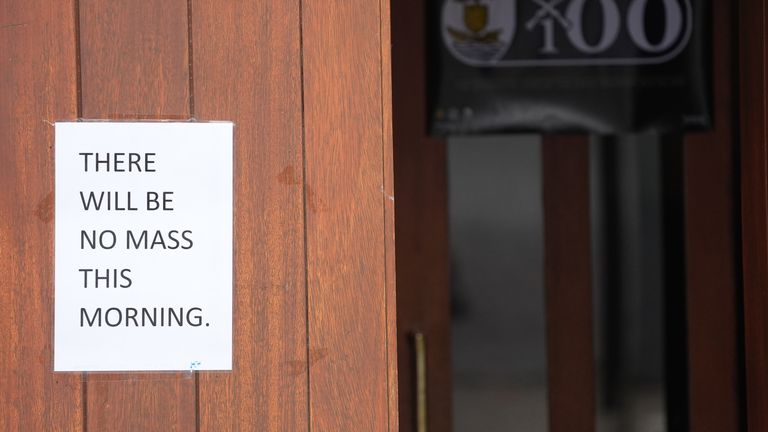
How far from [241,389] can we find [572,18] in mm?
1567

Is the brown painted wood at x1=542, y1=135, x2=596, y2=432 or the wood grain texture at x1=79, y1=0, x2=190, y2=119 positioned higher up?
the wood grain texture at x1=79, y1=0, x2=190, y2=119

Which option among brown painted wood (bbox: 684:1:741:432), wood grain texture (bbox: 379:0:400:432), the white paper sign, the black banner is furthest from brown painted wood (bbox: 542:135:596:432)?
the white paper sign

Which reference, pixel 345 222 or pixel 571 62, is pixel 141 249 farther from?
pixel 571 62

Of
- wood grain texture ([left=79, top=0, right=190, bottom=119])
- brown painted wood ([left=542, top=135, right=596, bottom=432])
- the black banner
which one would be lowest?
brown painted wood ([left=542, top=135, right=596, bottom=432])

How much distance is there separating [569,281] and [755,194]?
2.32 feet

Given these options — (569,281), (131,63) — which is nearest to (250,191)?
(131,63)

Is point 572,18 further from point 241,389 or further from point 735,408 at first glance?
point 241,389

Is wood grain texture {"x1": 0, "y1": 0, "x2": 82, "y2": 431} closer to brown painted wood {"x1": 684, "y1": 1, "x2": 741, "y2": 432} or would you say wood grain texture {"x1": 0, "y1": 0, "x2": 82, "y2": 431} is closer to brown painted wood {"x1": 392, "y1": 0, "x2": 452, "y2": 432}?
brown painted wood {"x1": 392, "y1": 0, "x2": 452, "y2": 432}

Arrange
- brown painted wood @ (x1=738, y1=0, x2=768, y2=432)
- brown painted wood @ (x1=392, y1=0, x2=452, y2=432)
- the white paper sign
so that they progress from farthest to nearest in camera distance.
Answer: brown painted wood @ (x1=392, y1=0, x2=452, y2=432), brown painted wood @ (x1=738, y1=0, x2=768, y2=432), the white paper sign

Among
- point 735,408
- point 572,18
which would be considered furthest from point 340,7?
point 735,408

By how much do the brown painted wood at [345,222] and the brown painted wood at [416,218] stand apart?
3.65 ft

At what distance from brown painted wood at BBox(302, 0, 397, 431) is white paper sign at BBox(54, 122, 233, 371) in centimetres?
13

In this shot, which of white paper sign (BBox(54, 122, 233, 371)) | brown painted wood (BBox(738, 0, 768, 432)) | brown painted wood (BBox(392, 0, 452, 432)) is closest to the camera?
white paper sign (BBox(54, 122, 233, 371))

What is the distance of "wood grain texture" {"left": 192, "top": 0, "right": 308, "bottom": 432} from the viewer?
1.34 metres
